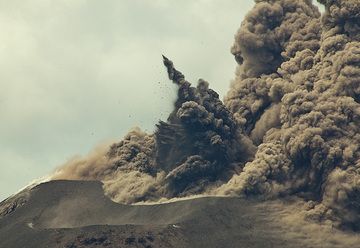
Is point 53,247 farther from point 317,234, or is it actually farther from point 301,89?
point 301,89

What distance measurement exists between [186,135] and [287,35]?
19.7 m

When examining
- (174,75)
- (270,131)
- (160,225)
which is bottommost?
(160,225)

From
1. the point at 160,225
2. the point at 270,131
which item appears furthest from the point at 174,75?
the point at 160,225

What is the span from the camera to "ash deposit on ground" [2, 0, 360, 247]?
75.4 m

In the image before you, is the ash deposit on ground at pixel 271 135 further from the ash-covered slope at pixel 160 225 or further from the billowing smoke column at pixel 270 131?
the ash-covered slope at pixel 160 225

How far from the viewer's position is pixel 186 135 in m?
84.1

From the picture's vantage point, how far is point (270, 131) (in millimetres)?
84938

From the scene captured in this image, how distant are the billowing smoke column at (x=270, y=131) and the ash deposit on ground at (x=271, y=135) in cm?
13

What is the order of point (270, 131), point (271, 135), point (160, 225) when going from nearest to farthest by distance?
point (160, 225), point (271, 135), point (270, 131)

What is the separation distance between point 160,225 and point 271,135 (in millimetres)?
20878

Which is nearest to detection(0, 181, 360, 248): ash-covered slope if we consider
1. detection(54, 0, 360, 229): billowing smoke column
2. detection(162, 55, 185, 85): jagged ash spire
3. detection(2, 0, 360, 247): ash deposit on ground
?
detection(2, 0, 360, 247): ash deposit on ground

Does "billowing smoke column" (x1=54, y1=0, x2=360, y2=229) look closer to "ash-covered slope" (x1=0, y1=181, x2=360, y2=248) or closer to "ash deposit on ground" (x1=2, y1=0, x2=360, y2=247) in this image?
"ash deposit on ground" (x1=2, y1=0, x2=360, y2=247)

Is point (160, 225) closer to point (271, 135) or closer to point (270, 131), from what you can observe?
point (271, 135)

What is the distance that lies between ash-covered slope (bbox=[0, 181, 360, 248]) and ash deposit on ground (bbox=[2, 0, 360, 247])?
163cm
